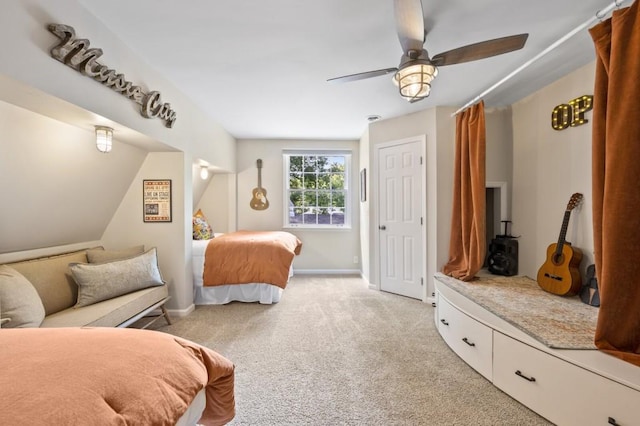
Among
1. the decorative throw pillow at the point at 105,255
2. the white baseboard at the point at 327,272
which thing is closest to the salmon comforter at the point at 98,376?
the decorative throw pillow at the point at 105,255

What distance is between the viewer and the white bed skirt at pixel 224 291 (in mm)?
3234

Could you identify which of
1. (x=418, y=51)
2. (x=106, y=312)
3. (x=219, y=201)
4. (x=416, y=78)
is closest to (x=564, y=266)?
(x=416, y=78)

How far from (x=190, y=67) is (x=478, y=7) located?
2.17 metres

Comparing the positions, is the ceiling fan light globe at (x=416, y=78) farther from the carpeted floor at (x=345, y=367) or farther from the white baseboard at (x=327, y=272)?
the white baseboard at (x=327, y=272)

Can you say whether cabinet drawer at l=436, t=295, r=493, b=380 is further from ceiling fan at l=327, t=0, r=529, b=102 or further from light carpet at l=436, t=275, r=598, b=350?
ceiling fan at l=327, t=0, r=529, b=102

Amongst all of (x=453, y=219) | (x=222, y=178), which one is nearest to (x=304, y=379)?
(x=453, y=219)

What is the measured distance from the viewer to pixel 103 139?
194 centimetres

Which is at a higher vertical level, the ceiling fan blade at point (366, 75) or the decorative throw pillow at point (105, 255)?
the ceiling fan blade at point (366, 75)

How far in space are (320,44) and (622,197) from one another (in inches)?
80.6

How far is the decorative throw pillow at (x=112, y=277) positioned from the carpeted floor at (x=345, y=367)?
0.61 m

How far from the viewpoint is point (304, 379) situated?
1.87 meters

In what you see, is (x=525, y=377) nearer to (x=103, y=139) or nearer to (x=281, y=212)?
(x=103, y=139)

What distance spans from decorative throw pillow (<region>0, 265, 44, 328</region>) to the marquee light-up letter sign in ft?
13.8

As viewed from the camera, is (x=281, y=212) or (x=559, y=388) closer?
(x=559, y=388)
